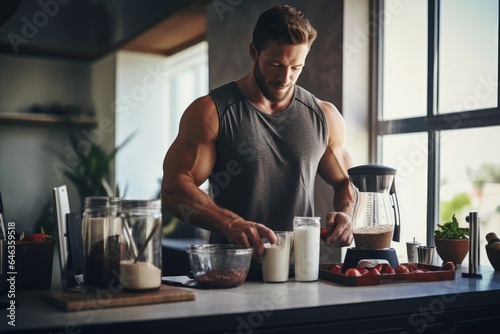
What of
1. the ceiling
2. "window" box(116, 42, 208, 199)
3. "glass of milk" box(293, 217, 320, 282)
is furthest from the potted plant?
"window" box(116, 42, 208, 199)

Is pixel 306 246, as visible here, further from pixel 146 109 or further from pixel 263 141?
pixel 146 109

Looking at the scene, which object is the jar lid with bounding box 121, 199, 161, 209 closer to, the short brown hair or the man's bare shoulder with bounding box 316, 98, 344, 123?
the short brown hair

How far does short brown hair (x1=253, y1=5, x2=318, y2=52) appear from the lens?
2137 mm

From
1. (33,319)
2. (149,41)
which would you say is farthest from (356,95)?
(149,41)

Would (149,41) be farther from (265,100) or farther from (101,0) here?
(265,100)

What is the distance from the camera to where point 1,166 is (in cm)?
595

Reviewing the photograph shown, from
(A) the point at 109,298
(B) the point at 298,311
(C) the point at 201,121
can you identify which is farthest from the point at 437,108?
(A) the point at 109,298

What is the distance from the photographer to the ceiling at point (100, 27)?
4395 mm

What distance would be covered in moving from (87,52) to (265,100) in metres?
4.21

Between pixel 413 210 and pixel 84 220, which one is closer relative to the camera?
pixel 84 220

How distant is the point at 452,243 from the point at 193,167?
1.04 m

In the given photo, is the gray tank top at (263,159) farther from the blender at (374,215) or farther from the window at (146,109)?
the window at (146,109)

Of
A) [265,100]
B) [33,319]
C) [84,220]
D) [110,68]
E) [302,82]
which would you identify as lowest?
[33,319]

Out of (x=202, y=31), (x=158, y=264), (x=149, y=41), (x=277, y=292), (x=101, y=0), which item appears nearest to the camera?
(x=158, y=264)
